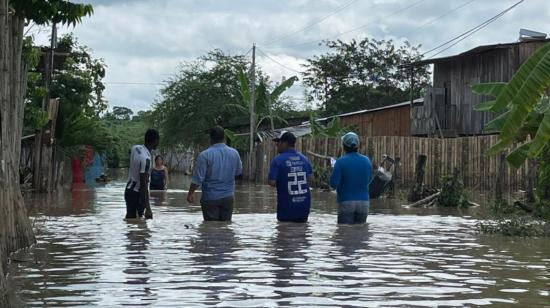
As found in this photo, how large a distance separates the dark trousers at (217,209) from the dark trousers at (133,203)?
1.16m

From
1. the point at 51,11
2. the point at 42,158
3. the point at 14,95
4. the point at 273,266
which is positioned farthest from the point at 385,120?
the point at 273,266

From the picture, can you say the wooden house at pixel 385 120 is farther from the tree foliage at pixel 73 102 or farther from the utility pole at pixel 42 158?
the utility pole at pixel 42 158

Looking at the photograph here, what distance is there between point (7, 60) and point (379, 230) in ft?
20.6

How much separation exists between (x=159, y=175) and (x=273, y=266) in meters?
15.4

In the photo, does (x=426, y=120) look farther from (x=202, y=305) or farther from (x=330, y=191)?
(x=202, y=305)

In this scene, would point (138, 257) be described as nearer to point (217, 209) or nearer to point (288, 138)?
point (217, 209)

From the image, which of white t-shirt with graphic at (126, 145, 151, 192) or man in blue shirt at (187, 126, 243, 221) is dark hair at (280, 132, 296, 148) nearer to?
man in blue shirt at (187, 126, 243, 221)

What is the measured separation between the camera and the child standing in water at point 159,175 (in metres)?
24.4

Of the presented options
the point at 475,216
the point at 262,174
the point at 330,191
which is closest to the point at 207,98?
the point at 262,174

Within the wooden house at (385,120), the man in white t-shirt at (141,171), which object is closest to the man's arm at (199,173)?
the man in white t-shirt at (141,171)

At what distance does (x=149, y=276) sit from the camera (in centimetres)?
867

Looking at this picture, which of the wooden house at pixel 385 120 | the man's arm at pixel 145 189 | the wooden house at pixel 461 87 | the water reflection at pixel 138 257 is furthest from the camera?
the wooden house at pixel 385 120

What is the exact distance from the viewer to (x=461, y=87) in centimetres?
4138

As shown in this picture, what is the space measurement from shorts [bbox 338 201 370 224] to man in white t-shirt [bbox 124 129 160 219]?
9.37 feet
